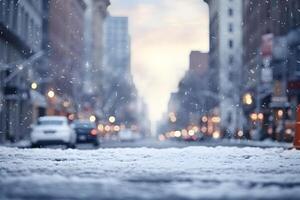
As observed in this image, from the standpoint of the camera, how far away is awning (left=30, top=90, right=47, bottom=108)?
62.4 metres

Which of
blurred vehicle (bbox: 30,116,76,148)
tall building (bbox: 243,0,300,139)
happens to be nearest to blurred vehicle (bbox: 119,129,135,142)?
tall building (bbox: 243,0,300,139)

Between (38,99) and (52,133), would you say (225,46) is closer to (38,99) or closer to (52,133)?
(38,99)

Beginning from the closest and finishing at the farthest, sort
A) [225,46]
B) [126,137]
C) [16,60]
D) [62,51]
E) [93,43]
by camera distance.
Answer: [16,60], [126,137], [62,51], [225,46], [93,43]

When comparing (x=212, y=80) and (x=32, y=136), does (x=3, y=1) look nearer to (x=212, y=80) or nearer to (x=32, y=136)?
(x=32, y=136)

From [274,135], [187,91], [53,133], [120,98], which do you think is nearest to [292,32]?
[274,135]

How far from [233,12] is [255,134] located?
53.8 m

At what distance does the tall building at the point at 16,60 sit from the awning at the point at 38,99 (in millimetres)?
844

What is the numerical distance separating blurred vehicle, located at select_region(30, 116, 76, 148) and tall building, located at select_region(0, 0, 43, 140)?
10883 mm

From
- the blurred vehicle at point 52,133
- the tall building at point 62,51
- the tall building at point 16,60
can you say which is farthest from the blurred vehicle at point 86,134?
the tall building at point 62,51

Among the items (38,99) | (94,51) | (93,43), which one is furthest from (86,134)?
(94,51)

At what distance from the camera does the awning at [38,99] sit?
62.4 metres

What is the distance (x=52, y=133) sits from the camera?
31.0 meters

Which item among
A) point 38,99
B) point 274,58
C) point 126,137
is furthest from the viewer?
point 126,137

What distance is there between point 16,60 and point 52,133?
22509 mm
